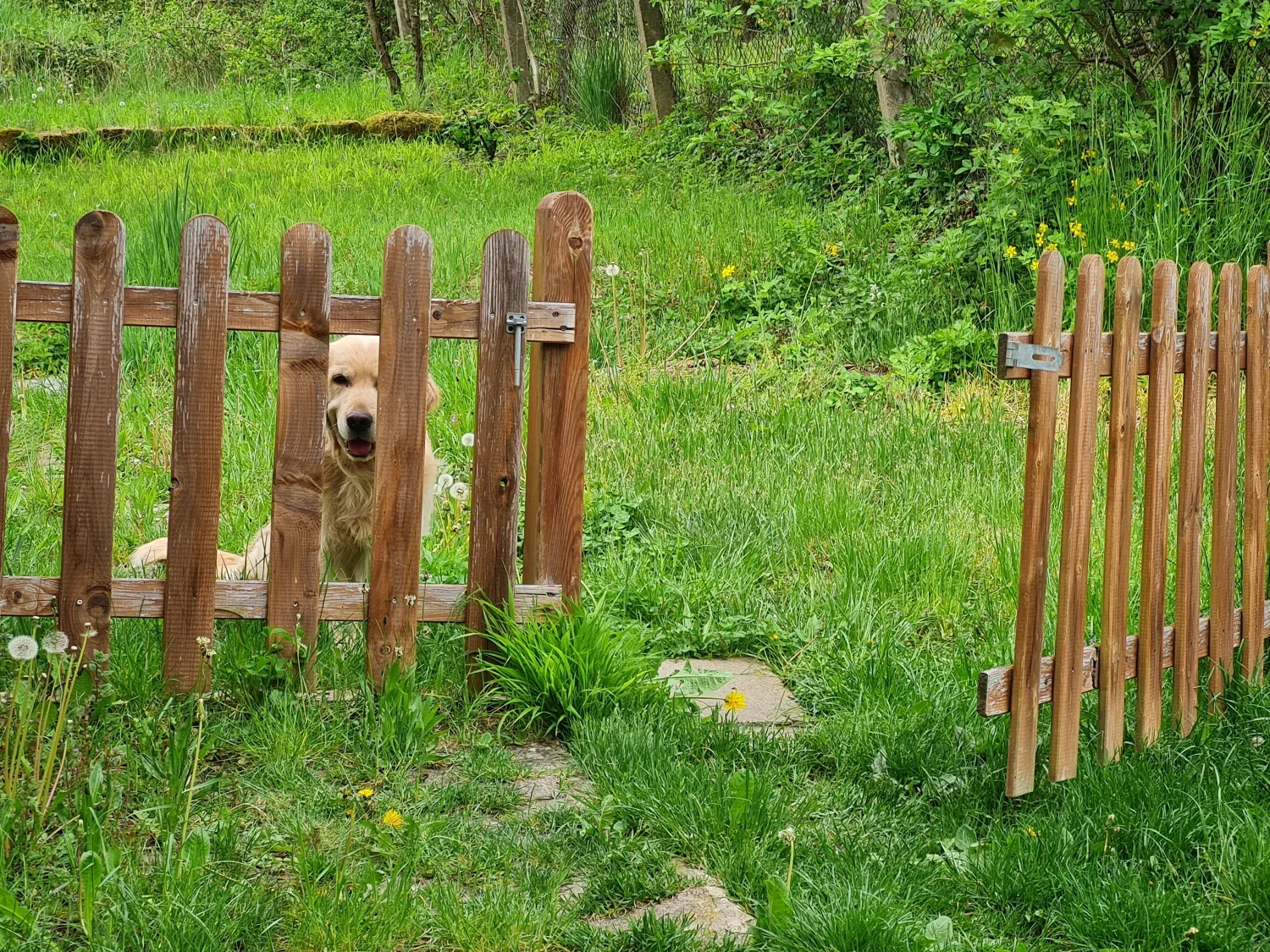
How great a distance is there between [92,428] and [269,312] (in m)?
0.56

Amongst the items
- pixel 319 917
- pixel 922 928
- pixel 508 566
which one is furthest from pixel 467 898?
pixel 508 566

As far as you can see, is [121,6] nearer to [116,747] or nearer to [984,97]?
[984,97]

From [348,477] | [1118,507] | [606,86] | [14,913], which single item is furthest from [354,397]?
[606,86]

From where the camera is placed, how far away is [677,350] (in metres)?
7.21

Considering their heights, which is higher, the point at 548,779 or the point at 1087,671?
the point at 1087,671

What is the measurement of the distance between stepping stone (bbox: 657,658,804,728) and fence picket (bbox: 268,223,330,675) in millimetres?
1162

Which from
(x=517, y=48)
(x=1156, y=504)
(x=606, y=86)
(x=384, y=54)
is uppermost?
(x=384, y=54)

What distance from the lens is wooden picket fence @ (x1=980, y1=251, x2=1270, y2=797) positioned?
3047mm

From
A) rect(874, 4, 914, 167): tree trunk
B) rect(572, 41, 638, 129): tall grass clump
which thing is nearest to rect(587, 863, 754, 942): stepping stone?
rect(874, 4, 914, 167): tree trunk

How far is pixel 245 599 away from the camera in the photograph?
134 inches

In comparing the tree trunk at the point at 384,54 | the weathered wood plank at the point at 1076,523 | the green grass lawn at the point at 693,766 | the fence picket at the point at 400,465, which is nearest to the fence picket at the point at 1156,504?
the green grass lawn at the point at 693,766

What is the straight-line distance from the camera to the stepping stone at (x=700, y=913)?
248cm

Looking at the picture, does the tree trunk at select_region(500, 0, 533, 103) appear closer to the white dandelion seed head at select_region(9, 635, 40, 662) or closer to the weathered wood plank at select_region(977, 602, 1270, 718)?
the weathered wood plank at select_region(977, 602, 1270, 718)

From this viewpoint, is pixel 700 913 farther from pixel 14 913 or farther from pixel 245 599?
pixel 245 599
